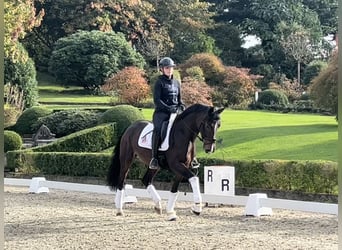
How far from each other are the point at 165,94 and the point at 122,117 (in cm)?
1089

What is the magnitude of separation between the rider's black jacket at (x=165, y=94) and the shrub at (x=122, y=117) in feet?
34.9

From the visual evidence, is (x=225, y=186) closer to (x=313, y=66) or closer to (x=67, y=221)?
(x=67, y=221)

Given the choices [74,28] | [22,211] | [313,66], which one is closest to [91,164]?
[22,211]

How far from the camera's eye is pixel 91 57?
126 feet

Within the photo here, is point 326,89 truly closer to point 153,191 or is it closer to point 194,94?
point 194,94

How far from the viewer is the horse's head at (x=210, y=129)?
8.36 metres

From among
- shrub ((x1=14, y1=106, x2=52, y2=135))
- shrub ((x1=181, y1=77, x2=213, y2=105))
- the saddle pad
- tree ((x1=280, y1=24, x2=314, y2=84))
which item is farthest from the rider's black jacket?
tree ((x1=280, y1=24, x2=314, y2=84))

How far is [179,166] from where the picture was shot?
28.5 feet

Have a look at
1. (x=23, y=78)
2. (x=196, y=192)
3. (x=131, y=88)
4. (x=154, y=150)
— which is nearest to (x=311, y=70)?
(x=131, y=88)

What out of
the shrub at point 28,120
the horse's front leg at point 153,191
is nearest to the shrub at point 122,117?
the shrub at point 28,120

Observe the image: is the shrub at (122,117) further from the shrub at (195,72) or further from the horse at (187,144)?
the horse at (187,144)

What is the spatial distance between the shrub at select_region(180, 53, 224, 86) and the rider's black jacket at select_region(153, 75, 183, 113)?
72.1ft

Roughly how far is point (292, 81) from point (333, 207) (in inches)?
1218

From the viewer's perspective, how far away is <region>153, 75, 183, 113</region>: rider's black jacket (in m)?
8.95
